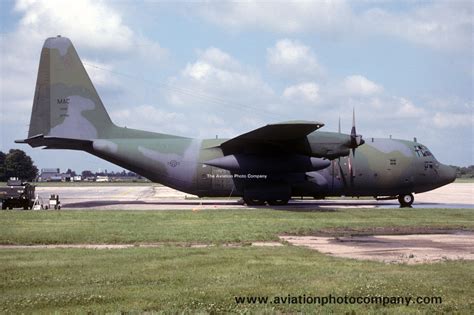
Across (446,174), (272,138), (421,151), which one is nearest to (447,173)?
(446,174)

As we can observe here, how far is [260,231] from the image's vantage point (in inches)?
721

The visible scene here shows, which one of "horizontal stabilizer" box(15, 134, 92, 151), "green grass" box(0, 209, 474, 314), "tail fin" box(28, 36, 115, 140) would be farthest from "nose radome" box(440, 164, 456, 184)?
"horizontal stabilizer" box(15, 134, 92, 151)

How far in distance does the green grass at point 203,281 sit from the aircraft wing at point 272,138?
48.0 feet

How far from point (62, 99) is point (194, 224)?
1606 centimetres

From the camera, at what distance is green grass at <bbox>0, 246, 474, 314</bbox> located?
25.9 feet

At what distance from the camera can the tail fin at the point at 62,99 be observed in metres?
31.5

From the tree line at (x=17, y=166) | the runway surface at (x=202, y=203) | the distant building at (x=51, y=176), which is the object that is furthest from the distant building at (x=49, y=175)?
the runway surface at (x=202, y=203)

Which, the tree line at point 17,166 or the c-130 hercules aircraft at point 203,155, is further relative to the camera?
the tree line at point 17,166

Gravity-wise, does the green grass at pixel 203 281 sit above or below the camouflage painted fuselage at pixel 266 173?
below

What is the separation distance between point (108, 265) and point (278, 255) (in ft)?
14.2

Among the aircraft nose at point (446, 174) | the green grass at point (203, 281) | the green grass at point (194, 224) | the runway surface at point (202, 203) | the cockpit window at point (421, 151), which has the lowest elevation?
the green grass at point (203, 281)

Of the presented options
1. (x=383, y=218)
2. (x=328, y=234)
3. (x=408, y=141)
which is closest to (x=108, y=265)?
(x=328, y=234)

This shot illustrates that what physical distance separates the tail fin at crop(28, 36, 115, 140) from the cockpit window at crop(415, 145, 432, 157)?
20.9 m

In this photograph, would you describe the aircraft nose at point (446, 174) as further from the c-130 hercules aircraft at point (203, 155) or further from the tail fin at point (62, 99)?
the tail fin at point (62, 99)
